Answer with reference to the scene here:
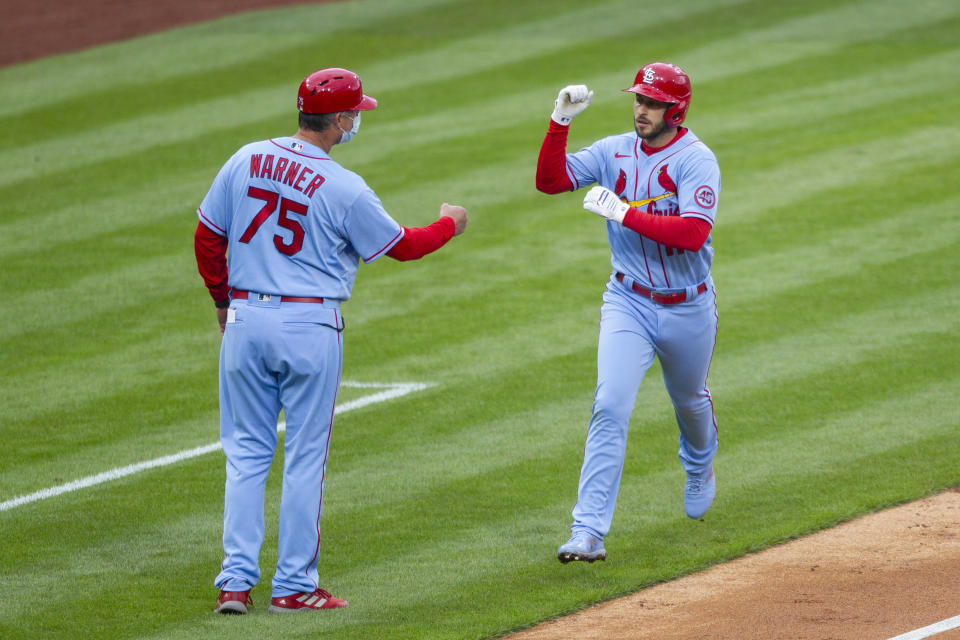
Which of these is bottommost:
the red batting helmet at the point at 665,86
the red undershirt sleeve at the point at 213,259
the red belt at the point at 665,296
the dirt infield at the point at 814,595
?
the dirt infield at the point at 814,595

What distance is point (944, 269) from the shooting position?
10.6 metres

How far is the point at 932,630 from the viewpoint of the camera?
202 inches

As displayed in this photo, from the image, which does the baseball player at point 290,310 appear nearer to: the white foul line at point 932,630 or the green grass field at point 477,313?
the green grass field at point 477,313

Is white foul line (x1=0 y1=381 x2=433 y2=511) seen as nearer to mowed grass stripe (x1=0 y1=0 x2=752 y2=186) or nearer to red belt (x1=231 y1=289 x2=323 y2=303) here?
red belt (x1=231 y1=289 x2=323 y2=303)

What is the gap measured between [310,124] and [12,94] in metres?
11.3

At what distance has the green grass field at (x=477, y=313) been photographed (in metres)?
6.22

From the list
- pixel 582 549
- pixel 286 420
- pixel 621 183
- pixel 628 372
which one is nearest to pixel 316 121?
pixel 286 420

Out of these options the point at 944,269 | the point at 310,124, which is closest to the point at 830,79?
the point at 944,269

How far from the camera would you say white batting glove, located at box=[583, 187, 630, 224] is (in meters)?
5.78

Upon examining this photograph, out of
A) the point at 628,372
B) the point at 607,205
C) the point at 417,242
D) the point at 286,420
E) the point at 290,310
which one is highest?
the point at 607,205

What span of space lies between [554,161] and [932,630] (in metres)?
2.52

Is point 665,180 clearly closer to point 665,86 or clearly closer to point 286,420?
point 665,86

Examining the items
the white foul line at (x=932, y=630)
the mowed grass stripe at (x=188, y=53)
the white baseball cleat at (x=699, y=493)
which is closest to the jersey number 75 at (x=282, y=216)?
the white baseball cleat at (x=699, y=493)

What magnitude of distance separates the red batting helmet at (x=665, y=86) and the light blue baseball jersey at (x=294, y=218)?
1273 mm
